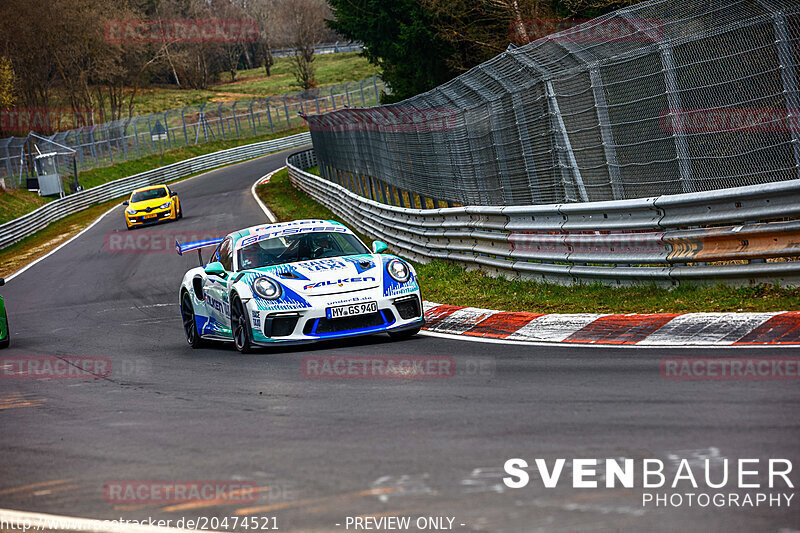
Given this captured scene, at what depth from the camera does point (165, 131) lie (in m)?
65.9

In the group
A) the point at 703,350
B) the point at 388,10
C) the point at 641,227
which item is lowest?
the point at 703,350

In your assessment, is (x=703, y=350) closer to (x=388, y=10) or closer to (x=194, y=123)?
(x=388, y=10)

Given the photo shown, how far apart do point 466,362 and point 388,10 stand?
103 feet

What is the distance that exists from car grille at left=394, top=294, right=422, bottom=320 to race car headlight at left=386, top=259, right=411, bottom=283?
243 mm

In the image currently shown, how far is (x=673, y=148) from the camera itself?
33.6 feet

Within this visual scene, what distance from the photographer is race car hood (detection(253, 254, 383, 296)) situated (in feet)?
32.6

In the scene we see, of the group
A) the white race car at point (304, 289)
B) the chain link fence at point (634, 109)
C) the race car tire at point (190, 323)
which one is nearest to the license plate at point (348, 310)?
the white race car at point (304, 289)

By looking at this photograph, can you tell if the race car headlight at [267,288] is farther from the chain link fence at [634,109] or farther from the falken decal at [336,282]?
the chain link fence at [634,109]

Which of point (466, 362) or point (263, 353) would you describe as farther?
point (263, 353)

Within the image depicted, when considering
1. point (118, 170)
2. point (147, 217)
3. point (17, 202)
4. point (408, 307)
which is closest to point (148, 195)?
point (147, 217)

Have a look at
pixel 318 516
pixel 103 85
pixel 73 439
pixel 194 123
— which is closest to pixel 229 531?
pixel 318 516

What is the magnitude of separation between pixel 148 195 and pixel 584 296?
26.6m

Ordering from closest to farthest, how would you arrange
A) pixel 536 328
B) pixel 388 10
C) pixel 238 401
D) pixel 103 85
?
pixel 238 401 → pixel 536 328 → pixel 388 10 → pixel 103 85

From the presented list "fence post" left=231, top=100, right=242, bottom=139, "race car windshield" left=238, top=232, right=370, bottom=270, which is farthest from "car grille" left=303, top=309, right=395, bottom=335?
"fence post" left=231, top=100, right=242, bottom=139
